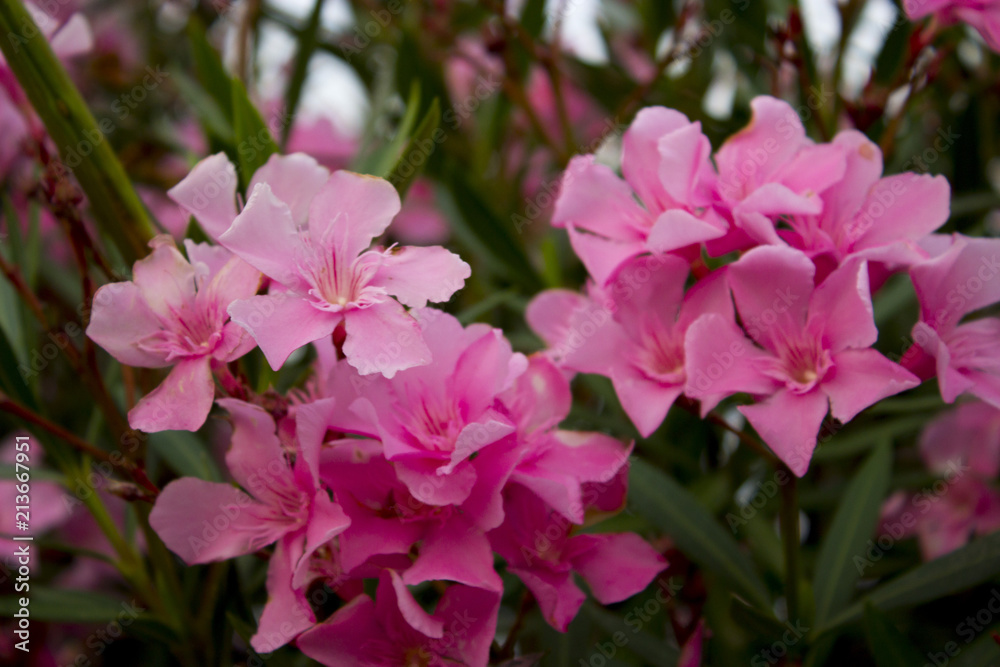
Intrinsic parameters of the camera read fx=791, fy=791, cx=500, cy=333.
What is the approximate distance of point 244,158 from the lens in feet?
2.67

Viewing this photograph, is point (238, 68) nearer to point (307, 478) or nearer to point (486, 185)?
point (486, 185)

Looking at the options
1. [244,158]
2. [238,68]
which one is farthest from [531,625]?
[238,68]

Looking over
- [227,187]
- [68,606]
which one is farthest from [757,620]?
[68,606]

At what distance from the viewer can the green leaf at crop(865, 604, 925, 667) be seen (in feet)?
2.47

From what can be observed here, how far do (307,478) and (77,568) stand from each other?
106cm

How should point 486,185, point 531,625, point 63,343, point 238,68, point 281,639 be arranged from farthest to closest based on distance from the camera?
1. point 486,185
2. point 238,68
3. point 531,625
4. point 63,343
5. point 281,639

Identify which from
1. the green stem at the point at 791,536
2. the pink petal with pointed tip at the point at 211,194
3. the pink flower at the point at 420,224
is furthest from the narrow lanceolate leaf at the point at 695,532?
the pink flower at the point at 420,224

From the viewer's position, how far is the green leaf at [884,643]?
29.6 inches

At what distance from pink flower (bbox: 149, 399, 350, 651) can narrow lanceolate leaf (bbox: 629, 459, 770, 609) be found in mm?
375

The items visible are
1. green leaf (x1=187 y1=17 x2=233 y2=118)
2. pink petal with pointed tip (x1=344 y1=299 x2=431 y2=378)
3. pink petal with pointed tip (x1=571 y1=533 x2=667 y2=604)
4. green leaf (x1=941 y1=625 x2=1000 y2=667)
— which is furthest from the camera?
green leaf (x1=187 y1=17 x2=233 y2=118)

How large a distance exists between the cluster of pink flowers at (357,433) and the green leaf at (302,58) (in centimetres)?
60

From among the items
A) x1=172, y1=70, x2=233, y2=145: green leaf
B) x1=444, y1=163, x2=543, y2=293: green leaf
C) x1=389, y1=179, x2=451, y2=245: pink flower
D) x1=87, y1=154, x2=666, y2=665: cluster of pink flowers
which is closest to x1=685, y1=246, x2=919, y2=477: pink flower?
x1=87, y1=154, x2=666, y2=665: cluster of pink flowers

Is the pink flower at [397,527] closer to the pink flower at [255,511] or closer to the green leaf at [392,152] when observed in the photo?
the pink flower at [255,511]

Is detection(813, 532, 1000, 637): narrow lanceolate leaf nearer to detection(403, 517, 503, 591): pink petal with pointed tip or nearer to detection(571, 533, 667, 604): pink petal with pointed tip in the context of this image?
detection(571, 533, 667, 604): pink petal with pointed tip
